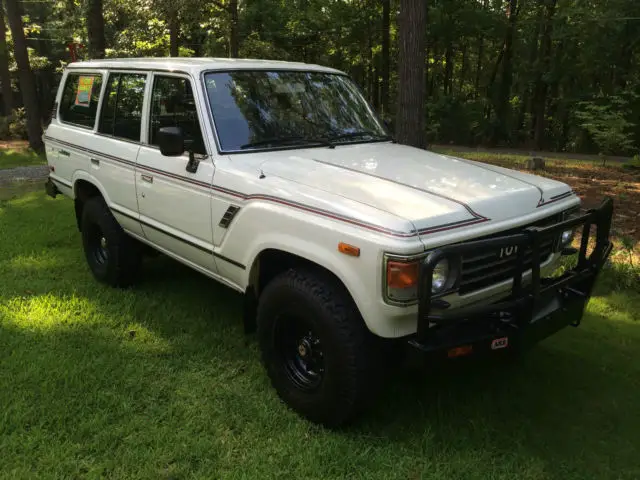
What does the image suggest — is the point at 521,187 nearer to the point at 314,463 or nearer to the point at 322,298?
the point at 322,298

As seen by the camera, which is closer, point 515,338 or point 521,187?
point 515,338

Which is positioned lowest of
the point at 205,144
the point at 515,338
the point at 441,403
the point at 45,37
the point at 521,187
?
the point at 441,403

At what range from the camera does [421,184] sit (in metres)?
3.05

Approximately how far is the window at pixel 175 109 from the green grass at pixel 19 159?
11709 mm

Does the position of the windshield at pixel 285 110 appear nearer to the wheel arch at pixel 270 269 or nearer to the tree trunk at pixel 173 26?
the wheel arch at pixel 270 269

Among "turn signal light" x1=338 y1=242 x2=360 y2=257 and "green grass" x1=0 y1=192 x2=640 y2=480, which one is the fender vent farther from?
"green grass" x1=0 y1=192 x2=640 y2=480

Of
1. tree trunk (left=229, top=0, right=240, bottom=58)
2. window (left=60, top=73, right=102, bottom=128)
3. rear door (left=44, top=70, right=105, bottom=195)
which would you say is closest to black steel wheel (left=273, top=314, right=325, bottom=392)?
rear door (left=44, top=70, right=105, bottom=195)

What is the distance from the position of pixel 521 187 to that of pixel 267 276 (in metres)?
1.58

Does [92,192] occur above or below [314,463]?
above

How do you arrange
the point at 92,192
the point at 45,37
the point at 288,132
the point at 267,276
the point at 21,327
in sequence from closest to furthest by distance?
the point at 267,276
the point at 288,132
the point at 21,327
the point at 92,192
the point at 45,37

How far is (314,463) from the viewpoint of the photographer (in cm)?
275

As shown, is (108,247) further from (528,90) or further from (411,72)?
(528,90)

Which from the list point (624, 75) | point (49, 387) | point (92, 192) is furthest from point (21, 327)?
point (624, 75)

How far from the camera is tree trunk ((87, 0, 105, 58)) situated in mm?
12031
